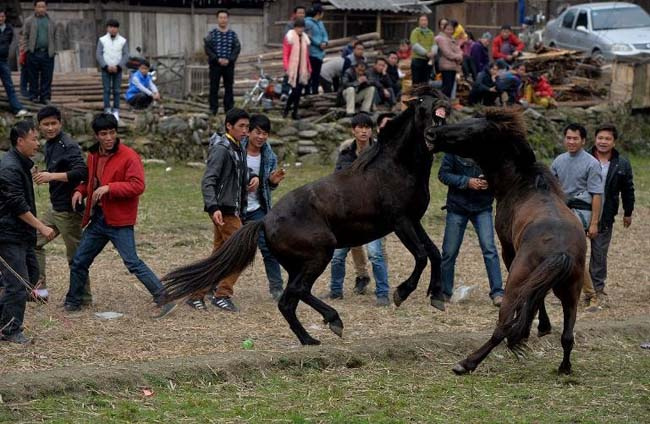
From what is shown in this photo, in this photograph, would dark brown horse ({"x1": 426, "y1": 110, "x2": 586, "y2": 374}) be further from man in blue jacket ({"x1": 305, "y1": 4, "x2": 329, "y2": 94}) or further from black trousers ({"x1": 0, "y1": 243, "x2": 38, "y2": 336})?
man in blue jacket ({"x1": 305, "y1": 4, "x2": 329, "y2": 94})

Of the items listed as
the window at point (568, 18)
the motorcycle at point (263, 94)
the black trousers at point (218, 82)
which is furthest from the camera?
the window at point (568, 18)

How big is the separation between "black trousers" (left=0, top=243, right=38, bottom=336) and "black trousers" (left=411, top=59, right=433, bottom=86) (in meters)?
14.1

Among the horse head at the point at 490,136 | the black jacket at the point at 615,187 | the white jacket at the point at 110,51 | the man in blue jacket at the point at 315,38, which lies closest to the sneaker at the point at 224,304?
the horse head at the point at 490,136

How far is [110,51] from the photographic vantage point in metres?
18.5

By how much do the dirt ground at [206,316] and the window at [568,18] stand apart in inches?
602

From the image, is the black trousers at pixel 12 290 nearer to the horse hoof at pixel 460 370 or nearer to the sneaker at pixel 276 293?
the sneaker at pixel 276 293

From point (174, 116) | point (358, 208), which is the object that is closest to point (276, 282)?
point (358, 208)

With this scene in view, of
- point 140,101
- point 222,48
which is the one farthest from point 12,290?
point 140,101

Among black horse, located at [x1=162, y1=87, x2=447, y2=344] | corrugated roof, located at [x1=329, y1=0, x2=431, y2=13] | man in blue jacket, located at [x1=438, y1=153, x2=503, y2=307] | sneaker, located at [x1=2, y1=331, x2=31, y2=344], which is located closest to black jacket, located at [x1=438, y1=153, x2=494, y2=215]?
man in blue jacket, located at [x1=438, y1=153, x2=503, y2=307]

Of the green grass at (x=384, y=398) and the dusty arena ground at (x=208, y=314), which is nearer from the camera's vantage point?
the green grass at (x=384, y=398)

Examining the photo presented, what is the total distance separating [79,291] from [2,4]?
16.1 m

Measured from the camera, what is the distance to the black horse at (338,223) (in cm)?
820

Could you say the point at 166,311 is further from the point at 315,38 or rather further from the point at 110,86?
the point at 315,38

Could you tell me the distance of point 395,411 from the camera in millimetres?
6434
